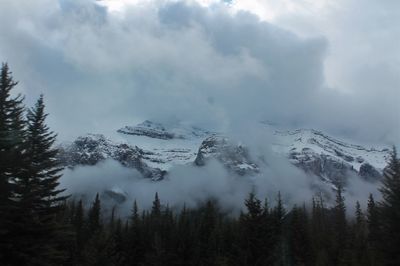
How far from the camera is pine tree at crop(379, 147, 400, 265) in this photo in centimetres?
3170

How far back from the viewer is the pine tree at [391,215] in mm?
31703

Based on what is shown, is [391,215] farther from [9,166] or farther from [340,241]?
[340,241]

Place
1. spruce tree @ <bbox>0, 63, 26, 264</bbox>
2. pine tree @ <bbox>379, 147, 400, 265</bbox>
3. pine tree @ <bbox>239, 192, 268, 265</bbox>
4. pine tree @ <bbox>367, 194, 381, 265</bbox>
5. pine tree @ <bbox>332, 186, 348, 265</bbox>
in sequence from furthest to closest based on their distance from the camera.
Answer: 1. pine tree @ <bbox>332, 186, 348, 265</bbox>
2. pine tree @ <bbox>239, 192, 268, 265</bbox>
3. pine tree @ <bbox>367, 194, 381, 265</bbox>
4. pine tree @ <bbox>379, 147, 400, 265</bbox>
5. spruce tree @ <bbox>0, 63, 26, 264</bbox>

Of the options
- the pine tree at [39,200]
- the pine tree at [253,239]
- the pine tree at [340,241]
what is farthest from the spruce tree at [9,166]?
the pine tree at [340,241]

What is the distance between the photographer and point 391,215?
32406 mm

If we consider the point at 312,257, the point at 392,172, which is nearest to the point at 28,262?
the point at 392,172

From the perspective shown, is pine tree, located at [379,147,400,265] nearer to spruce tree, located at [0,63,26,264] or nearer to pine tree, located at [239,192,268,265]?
pine tree, located at [239,192,268,265]

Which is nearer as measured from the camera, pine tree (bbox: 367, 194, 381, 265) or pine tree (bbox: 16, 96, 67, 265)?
pine tree (bbox: 16, 96, 67, 265)

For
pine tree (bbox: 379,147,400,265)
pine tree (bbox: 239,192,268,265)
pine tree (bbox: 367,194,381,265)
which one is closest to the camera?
pine tree (bbox: 379,147,400,265)

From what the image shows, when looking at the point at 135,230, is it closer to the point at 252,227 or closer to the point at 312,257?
the point at 312,257

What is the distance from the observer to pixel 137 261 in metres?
82.4

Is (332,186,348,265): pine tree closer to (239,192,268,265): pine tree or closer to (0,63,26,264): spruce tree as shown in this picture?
(239,192,268,265): pine tree

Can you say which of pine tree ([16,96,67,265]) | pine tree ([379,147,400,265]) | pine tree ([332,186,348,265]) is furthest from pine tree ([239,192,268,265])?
pine tree ([332,186,348,265])

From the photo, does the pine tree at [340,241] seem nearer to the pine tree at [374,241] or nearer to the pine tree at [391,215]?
the pine tree at [374,241]
